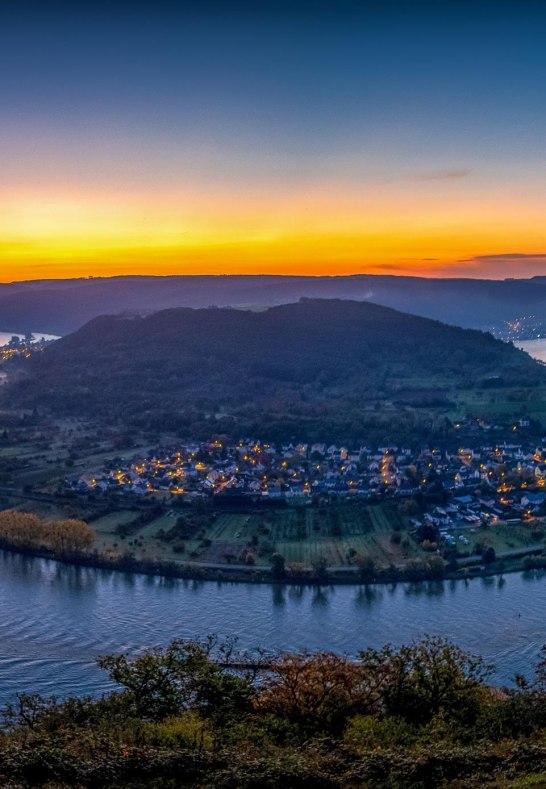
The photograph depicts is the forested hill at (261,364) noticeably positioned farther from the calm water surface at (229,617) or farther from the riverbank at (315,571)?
the calm water surface at (229,617)

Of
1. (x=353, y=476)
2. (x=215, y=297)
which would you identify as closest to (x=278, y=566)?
(x=353, y=476)

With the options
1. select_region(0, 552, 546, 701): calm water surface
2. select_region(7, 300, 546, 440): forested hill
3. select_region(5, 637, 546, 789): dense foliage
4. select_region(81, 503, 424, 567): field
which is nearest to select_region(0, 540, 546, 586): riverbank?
select_region(0, 552, 546, 701): calm water surface

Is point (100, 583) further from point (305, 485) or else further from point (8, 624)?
point (305, 485)

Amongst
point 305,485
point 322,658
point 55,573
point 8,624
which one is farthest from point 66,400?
point 322,658

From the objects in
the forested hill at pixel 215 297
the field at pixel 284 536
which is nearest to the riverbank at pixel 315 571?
the field at pixel 284 536

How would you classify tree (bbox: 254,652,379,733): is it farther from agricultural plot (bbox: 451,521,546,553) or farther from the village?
the village

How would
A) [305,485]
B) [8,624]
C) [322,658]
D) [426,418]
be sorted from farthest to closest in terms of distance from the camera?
1. [426,418]
2. [305,485]
3. [8,624]
4. [322,658]
